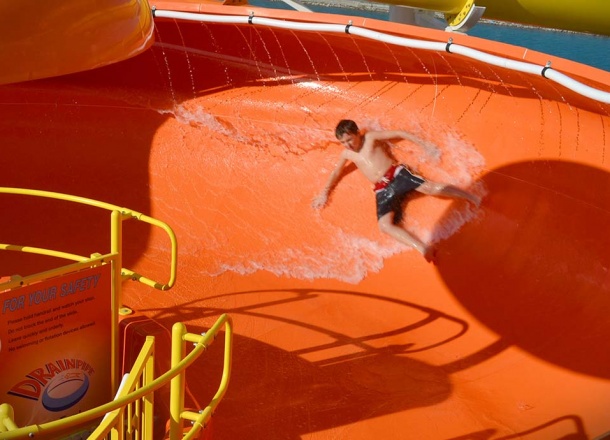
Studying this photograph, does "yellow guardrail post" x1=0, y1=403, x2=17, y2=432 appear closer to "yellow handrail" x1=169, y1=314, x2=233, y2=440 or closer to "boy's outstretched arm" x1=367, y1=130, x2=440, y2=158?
"yellow handrail" x1=169, y1=314, x2=233, y2=440

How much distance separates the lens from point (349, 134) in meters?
5.05

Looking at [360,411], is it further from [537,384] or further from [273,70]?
[273,70]

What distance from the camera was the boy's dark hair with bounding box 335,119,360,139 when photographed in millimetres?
5043

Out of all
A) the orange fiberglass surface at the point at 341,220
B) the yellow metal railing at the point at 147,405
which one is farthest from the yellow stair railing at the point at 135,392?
the orange fiberglass surface at the point at 341,220

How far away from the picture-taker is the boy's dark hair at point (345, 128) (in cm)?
504

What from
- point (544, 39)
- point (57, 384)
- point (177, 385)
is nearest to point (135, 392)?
point (177, 385)

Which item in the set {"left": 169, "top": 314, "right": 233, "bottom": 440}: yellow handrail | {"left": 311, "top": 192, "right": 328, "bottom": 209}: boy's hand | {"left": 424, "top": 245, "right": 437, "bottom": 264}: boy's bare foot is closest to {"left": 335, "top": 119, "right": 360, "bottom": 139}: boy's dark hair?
{"left": 311, "top": 192, "right": 328, "bottom": 209}: boy's hand

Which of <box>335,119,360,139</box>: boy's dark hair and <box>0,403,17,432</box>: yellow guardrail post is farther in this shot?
<box>335,119,360,139</box>: boy's dark hair

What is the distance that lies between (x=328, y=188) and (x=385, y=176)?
18.7 inches

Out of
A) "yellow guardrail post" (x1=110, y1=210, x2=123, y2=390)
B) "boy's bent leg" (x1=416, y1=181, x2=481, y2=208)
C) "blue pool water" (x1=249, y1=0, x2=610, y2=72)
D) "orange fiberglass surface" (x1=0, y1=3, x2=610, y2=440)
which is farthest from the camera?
"blue pool water" (x1=249, y1=0, x2=610, y2=72)

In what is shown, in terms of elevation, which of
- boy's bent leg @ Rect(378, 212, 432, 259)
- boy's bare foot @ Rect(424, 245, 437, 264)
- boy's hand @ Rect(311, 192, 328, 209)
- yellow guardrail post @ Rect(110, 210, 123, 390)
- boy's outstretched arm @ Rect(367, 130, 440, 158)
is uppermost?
boy's outstretched arm @ Rect(367, 130, 440, 158)

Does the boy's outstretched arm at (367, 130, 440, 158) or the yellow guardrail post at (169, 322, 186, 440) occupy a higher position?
the boy's outstretched arm at (367, 130, 440, 158)

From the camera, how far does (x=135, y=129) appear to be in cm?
562

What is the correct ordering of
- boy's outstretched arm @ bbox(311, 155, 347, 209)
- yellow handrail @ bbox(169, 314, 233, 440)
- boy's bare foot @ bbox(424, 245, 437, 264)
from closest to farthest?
1. yellow handrail @ bbox(169, 314, 233, 440)
2. boy's bare foot @ bbox(424, 245, 437, 264)
3. boy's outstretched arm @ bbox(311, 155, 347, 209)
